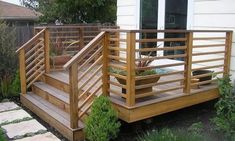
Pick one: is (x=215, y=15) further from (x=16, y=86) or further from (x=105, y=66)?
(x=16, y=86)

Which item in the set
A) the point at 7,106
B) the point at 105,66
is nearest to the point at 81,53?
the point at 105,66

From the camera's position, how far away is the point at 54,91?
18.4 feet

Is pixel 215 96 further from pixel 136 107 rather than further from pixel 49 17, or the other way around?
pixel 49 17

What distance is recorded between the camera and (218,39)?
4996 mm

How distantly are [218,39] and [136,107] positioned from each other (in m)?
2.05

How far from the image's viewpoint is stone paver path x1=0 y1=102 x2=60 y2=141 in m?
4.37

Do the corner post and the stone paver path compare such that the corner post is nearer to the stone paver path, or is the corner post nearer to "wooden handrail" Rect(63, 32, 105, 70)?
"wooden handrail" Rect(63, 32, 105, 70)

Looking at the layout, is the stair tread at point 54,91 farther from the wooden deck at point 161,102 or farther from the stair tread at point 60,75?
the wooden deck at point 161,102

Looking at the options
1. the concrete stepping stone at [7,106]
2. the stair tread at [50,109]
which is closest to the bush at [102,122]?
the stair tread at [50,109]

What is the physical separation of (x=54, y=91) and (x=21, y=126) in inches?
40.0

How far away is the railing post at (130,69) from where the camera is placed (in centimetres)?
371

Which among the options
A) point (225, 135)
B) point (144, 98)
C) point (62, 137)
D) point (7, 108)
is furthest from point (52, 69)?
point (225, 135)

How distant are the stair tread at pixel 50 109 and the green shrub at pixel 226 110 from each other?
6.45 feet

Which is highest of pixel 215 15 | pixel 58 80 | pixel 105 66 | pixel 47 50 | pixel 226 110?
pixel 215 15
